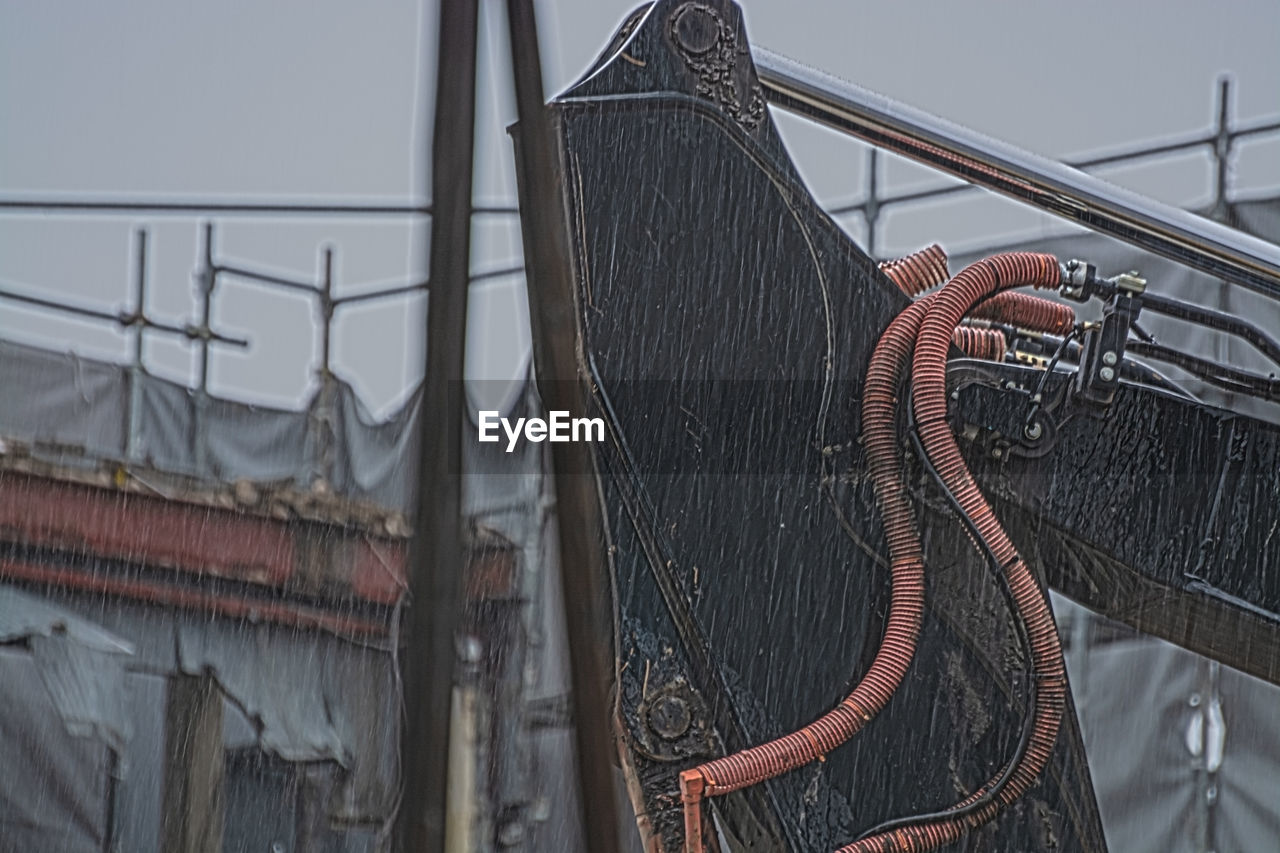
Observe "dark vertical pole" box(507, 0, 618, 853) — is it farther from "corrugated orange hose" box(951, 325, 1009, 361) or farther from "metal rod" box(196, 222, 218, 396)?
"metal rod" box(196, 222, 218, 396)

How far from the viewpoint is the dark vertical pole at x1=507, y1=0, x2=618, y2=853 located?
1.16 metres

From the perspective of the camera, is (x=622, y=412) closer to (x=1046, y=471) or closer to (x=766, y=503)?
(x=766, y=503)

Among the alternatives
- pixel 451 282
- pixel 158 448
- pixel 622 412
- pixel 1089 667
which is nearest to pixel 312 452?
pixel 158 448

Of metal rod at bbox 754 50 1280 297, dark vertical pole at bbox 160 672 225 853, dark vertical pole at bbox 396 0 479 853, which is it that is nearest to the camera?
dark vertical pole at bbox 396 0 479 853

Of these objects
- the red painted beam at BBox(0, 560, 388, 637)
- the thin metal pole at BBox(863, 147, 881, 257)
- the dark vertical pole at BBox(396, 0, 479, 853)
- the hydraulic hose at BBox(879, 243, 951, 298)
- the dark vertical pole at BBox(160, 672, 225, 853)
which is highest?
the thin metal pole at BBox(863, 147, 881, 257)

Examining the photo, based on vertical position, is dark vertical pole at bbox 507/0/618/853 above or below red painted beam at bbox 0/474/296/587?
above

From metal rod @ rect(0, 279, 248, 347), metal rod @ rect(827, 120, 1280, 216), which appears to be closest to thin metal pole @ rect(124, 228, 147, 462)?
metal rod @ rect(0, 279, 248, 347)

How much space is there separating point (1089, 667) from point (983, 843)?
5386 mm

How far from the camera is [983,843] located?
239 cm

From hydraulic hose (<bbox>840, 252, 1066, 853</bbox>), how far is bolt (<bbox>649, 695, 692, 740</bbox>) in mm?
378

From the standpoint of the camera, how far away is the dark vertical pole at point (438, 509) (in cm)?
104

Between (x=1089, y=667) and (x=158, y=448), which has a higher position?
(x=158, y=448)

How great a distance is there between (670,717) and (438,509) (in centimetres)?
135

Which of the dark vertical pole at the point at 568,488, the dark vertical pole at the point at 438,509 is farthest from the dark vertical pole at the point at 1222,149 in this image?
the dark vertical pole at the point at 438,509
